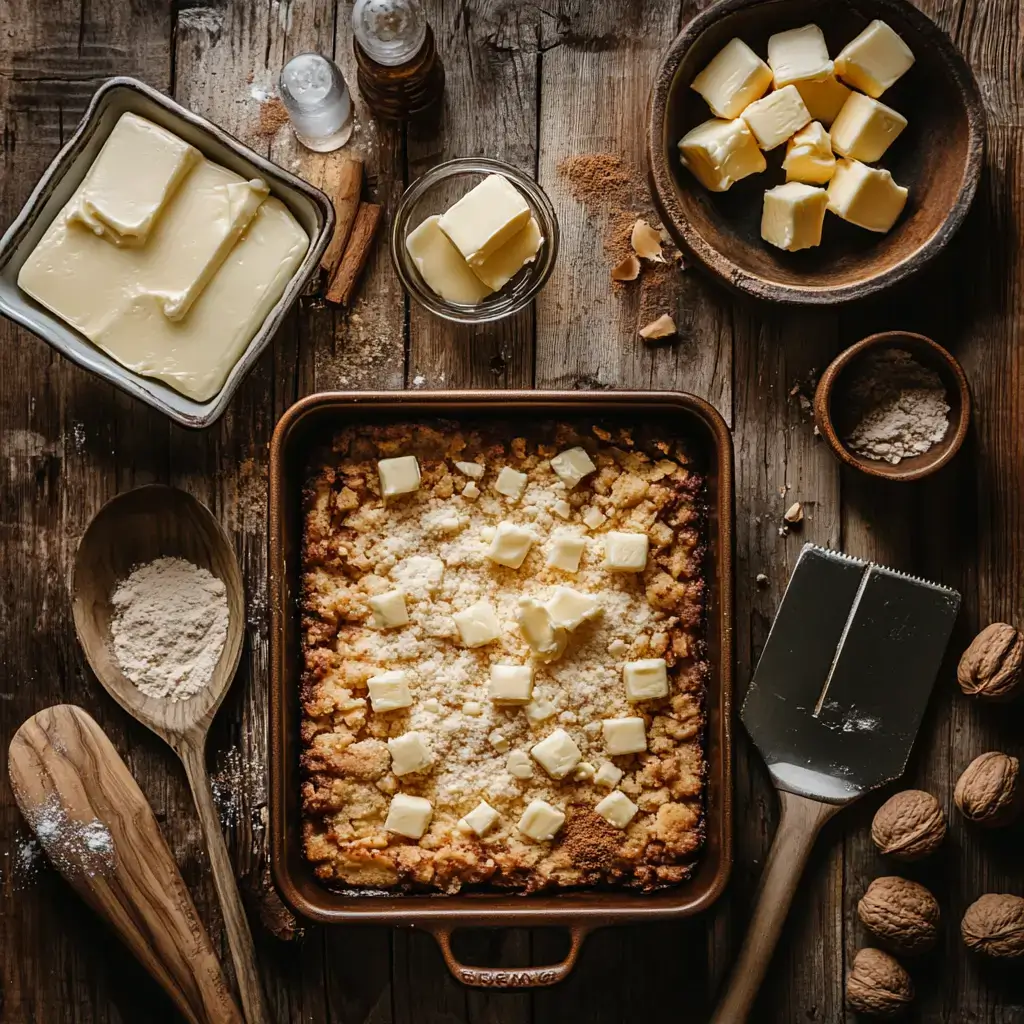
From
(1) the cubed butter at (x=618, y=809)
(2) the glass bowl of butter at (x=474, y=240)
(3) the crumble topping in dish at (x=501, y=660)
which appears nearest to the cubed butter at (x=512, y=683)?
(3) the crumble topping in dish at (x=501, y=660)

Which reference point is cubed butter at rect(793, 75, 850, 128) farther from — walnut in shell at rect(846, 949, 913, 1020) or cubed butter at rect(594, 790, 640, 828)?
walnut in shell at rect(846, 949, 913, 1020)

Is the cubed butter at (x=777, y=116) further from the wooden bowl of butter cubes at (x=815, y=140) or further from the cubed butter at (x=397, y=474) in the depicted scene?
the cubed butter at (x=397, y=474)

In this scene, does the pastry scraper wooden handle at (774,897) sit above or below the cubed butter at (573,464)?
below

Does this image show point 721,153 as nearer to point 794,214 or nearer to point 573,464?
point 794,214

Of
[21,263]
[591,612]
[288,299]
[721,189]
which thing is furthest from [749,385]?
[21,263]

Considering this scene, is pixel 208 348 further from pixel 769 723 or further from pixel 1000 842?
pixel 1000 842

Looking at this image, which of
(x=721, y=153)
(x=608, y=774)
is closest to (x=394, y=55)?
(x=721, y=153)
